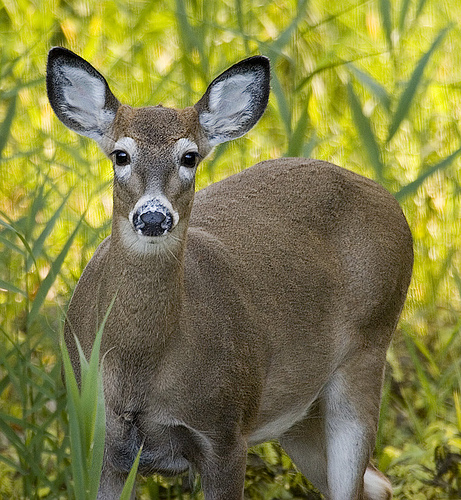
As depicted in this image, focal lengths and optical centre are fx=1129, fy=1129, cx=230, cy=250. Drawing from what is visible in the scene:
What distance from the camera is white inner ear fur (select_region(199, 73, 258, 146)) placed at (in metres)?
4.07

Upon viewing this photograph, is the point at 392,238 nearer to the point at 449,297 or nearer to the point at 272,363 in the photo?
the point at 272,363

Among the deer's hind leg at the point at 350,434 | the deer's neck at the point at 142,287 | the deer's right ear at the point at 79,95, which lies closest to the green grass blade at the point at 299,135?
the deer's hind leg at the point at 350,434

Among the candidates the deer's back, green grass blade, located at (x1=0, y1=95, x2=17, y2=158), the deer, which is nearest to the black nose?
the deer

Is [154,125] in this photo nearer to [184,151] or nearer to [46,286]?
[184,151]

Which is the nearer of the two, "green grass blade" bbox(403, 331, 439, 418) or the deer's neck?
the deer's neck

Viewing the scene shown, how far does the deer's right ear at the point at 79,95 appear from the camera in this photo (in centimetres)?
393

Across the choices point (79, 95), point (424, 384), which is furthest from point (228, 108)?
point (424, 384)

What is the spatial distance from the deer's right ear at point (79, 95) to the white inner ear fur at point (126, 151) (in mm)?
298

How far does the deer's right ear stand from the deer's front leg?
3.90 feet

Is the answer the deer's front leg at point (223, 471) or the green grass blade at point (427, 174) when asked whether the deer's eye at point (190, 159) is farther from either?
the green grass blade at point (427, 174)

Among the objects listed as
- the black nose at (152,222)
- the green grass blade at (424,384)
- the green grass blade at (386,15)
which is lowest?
the green grass blade at (424,384)

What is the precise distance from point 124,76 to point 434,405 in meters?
2.32

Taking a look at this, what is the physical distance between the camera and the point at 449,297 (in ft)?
19.7

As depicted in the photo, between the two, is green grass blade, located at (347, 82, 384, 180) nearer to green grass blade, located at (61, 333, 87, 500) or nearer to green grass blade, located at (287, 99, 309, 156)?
green grass blade, located at (287, 99, 309, 156)
